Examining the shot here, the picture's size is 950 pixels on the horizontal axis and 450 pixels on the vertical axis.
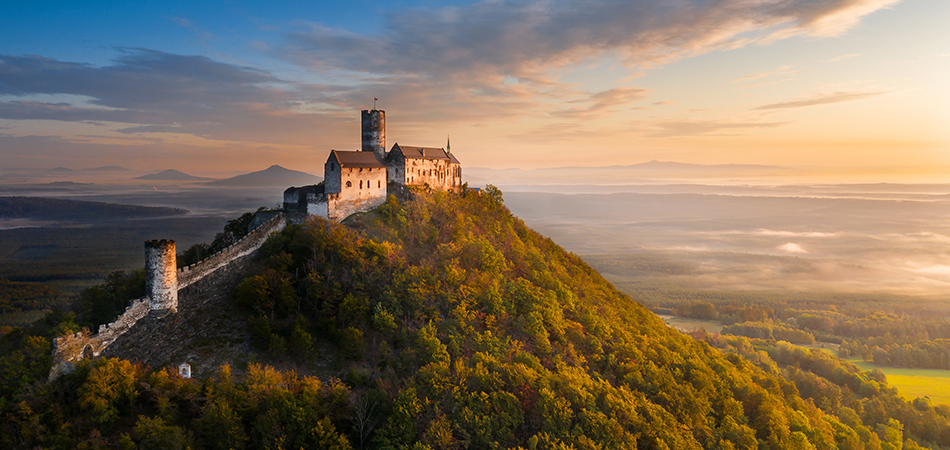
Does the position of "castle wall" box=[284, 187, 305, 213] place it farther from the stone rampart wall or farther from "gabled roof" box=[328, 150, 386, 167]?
the stone rampart wall

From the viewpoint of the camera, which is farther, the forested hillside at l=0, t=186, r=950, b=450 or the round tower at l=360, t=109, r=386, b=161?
the round tower at l=360, t=109, r=386, b=161

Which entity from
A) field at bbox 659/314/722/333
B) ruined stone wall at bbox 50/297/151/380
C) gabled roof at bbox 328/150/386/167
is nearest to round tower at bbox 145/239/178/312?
ruined stone wall at bbox 50/297/151/380

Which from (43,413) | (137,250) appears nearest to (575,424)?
(43,413)

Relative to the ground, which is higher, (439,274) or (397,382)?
(439,274)

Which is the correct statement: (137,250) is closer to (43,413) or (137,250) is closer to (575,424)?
(43,413)

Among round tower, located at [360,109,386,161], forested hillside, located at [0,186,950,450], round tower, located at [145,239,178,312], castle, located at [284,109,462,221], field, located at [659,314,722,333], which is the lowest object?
field, located at [659,314,722,333]

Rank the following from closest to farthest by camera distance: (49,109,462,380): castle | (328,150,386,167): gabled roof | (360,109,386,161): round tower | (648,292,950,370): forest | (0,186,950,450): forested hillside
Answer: (0,186,950,450): forested hillside < (49,109,462,380): castle < (328,150,386,167): gabled roof < (360,109,386,161): round tower < (648,292,950,370): forest

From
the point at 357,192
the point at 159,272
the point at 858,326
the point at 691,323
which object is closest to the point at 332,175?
the point at 357,192
